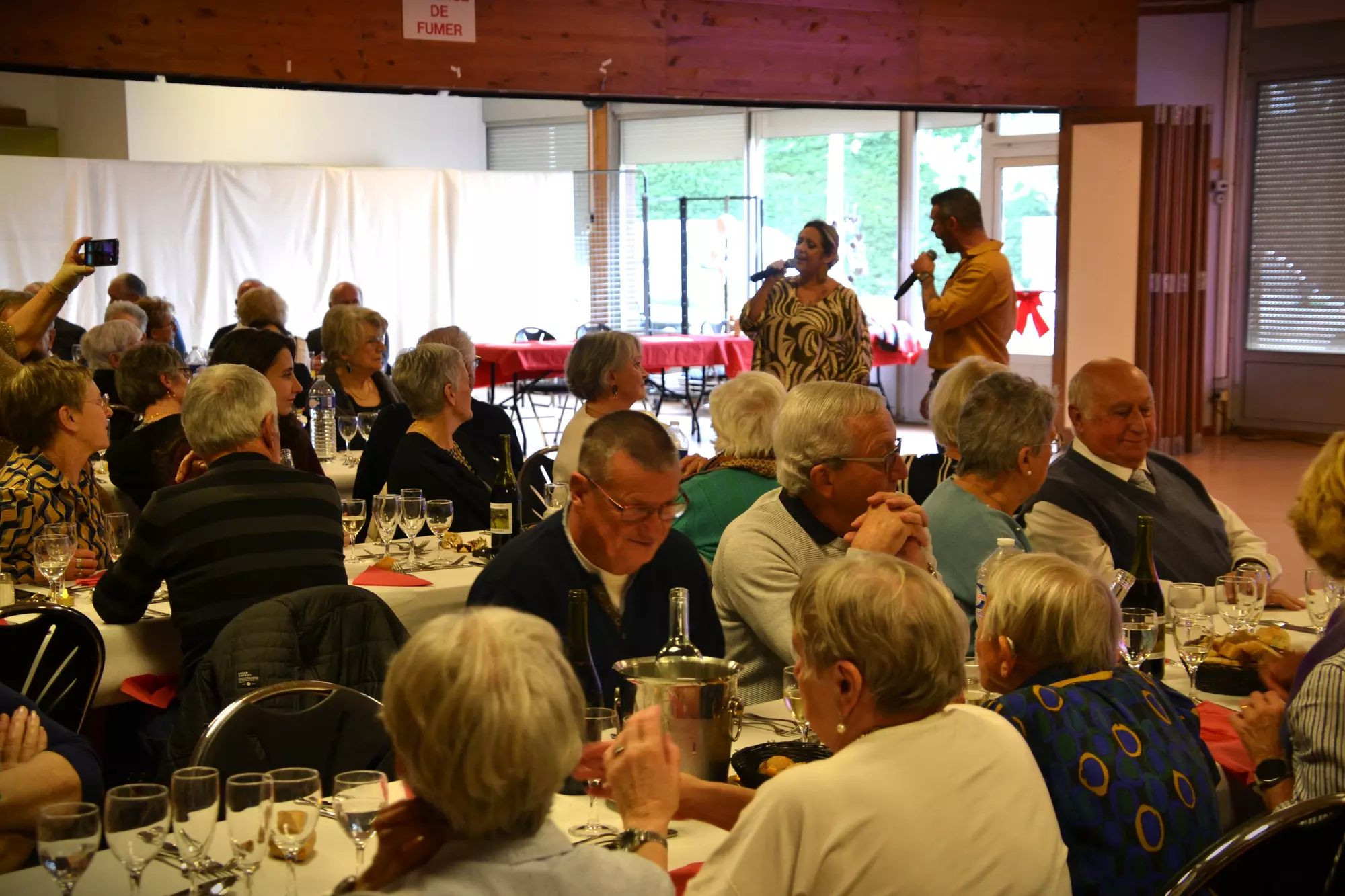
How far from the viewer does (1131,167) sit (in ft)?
33.6

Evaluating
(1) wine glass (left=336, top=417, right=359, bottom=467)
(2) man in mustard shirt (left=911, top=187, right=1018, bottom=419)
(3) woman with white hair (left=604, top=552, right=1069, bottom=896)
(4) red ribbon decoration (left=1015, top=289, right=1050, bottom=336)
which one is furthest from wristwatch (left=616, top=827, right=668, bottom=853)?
(4) red ribbon decoration (left=1015, top=289, right=1050, bottom=336)

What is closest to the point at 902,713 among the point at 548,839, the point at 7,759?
the point at 548,839

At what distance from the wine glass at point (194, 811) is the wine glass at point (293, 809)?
77mm

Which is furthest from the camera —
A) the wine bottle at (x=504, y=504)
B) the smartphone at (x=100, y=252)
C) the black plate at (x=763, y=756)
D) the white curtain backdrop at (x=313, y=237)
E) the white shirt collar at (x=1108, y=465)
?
the white curtain backdrop at (x=313, y=237)

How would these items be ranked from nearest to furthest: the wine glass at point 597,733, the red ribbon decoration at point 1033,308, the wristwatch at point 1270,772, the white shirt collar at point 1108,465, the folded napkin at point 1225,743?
the wine glass at point 597,733
the wristwatch at point 1270,772
the folded napkin at point 1225,743
the white shirt collar at point 1108,465
the red ribbon decoration at point 1033,308

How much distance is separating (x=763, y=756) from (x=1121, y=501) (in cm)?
206

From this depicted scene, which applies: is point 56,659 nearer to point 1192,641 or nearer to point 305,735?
point 305,735

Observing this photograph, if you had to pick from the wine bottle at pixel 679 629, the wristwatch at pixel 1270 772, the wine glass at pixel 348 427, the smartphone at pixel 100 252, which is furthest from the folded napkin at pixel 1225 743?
the smartphone at pixel 100 252

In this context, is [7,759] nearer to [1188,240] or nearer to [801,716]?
[801,716]

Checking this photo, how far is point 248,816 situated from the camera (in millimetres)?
1789

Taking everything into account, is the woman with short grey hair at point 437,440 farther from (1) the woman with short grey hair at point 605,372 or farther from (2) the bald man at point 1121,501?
(2) the bald man at point 1121,501

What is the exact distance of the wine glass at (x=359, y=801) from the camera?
6.10ft

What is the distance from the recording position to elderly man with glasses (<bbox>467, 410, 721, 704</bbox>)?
8.54 feet

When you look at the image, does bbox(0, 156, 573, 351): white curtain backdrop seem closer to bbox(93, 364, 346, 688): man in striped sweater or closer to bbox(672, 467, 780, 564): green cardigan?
bbox(93, 364, 346, 688): man in striped sweater
